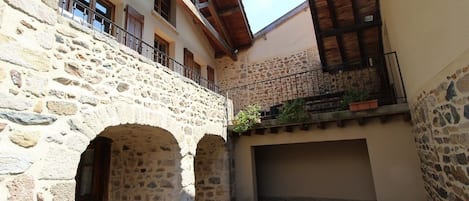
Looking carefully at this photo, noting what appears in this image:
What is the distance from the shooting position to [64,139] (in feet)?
7.18

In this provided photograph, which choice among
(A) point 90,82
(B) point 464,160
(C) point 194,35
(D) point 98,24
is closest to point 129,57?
(A) point 90,82

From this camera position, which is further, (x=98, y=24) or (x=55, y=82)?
(x=98, y=24)

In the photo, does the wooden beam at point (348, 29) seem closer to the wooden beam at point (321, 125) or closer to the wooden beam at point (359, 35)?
the wooden beam at point (359, 35)

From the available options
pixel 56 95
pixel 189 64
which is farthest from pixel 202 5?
pixel 56 95

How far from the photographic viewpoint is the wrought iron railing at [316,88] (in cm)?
651

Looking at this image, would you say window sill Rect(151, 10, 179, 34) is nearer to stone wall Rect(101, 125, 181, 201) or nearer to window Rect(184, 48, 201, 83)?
window Rect(184, 48, 201, 83)

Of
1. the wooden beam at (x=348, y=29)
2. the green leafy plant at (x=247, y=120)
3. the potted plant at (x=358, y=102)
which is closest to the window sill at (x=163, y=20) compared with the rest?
the green leafy plant at (x=247, y=120)

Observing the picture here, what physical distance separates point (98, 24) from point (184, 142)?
2.79m

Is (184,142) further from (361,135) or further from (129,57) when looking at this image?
(361,135)

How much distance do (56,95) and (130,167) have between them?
2.53 meters

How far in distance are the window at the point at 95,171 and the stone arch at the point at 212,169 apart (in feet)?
6.48

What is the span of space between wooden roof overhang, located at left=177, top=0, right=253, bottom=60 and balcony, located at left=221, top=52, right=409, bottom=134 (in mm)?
1641

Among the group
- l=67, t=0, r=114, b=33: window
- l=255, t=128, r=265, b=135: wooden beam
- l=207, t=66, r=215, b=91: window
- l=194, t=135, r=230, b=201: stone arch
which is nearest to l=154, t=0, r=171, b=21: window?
l=67, t=0, r=114, b=33: window

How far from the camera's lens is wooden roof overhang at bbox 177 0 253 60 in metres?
7.59
